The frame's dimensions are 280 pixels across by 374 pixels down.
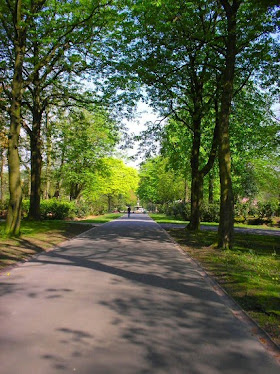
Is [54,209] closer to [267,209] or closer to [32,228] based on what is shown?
[32,228]

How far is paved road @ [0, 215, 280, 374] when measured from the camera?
3.37m

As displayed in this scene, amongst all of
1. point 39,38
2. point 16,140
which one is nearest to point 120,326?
point 16,140

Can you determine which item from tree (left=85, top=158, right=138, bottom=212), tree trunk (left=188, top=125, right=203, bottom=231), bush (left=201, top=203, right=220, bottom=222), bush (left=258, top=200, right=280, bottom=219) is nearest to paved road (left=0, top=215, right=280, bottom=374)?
tree trunk (left=188, top=125, right=203, bottom=231)

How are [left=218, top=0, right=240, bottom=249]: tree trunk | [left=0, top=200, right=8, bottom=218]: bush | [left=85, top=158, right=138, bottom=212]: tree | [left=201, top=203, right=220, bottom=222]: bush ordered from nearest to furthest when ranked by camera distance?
[left=218, top=0, right=240, bottom=249]: tree trunk < [left=0, top=200, right=8, bottom=218]: bush < [left=201, top=203, right=220, bottom=222]: bush < [left=85, top=158, right=138, bottom=212]: tree

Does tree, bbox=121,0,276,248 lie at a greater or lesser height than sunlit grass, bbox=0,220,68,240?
greater

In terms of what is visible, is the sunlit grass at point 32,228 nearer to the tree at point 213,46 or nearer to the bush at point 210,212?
the tree at point 213,46

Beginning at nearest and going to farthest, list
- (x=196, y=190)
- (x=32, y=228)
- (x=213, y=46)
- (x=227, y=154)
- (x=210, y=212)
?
1. (x=227, y=154)
2. (x=213, y=46)
3. (x=32, y=228)
4. (x=196, y=190)
5. (x=210, y=212)

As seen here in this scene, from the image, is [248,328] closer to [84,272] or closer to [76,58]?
[84,272]

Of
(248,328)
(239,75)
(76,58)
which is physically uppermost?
(76,58)

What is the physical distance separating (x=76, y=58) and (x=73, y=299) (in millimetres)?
15547

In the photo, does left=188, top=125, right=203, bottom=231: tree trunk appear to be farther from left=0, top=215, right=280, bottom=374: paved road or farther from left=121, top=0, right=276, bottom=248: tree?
left=0, top=215, right=280, bottom=374: paved road

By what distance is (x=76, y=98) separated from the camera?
72.7 feet

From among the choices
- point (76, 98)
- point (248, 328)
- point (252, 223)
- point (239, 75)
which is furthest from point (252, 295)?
point (252, 223)

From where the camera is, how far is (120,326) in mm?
4375
